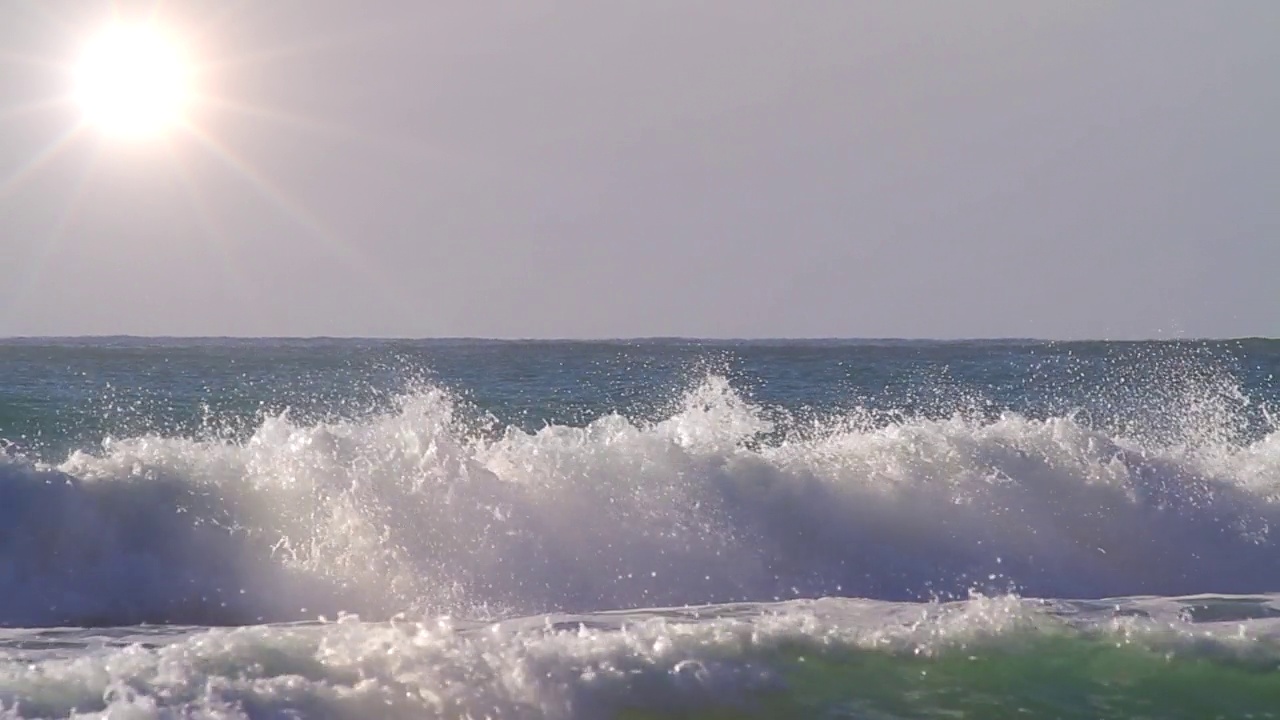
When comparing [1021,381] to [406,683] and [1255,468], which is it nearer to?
[1255,468]

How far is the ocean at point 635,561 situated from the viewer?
22.7 feet

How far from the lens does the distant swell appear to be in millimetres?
11234

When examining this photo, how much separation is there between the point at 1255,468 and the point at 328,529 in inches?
355

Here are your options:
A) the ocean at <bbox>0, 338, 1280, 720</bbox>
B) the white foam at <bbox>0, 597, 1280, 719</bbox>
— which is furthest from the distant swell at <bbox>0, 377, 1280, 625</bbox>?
the white foam at <bbox>0, 597, 1280, 719</bbox>

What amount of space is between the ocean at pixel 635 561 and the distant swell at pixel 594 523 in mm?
30

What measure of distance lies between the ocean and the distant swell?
3 centimetres

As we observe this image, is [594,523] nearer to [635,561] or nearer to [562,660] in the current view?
[635,561]

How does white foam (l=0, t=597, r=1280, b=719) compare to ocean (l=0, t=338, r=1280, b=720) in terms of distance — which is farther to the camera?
ocean (l=0, t=338, r=1280, b=720)

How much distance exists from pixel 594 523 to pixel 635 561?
582 millimetres

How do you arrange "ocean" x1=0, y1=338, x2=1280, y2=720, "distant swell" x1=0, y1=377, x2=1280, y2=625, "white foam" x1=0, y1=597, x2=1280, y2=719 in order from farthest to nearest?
1. "distant swell" x1=0, y1=377, x2=1280, y2=625
2. "ocean" x1=0, y1=338, x2=1280, y2=720
3. "white foam" x1=0, y1=597, x2=1280, y2=719

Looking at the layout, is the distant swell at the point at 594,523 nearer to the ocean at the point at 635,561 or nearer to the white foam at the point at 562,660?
the ocean at the point at 635,561

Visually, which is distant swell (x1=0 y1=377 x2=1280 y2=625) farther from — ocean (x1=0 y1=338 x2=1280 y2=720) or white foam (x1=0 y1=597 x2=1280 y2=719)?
white foam (x1=0 y1=597 x2=1280 y2=719)

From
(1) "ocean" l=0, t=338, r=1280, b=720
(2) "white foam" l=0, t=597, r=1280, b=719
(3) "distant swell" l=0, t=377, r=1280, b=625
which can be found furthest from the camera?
(3) "distant swell" l=0, t=377, r=1280, b=625

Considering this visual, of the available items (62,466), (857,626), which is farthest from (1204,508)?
(62,466)
